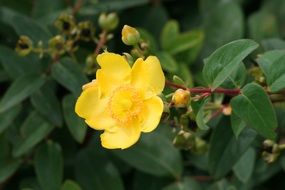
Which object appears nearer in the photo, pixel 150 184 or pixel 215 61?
pixel 215 61

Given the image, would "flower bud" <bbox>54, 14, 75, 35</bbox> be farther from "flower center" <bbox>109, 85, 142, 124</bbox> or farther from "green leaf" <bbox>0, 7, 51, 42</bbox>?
"flower center" <bbox>109, 85, 142, 124</bbox>

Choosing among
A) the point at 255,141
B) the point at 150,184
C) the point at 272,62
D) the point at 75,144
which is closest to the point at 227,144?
the point at 255,141

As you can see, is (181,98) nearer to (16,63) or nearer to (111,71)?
(111,71)

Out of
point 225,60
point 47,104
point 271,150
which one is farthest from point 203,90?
point 47,104

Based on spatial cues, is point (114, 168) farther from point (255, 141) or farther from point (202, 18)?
point (202, 18)

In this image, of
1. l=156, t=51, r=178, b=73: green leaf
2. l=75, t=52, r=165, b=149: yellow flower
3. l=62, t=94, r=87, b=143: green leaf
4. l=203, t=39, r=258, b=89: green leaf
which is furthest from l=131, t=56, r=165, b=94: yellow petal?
l=156, t=51, r=178, b=73: green leaf
